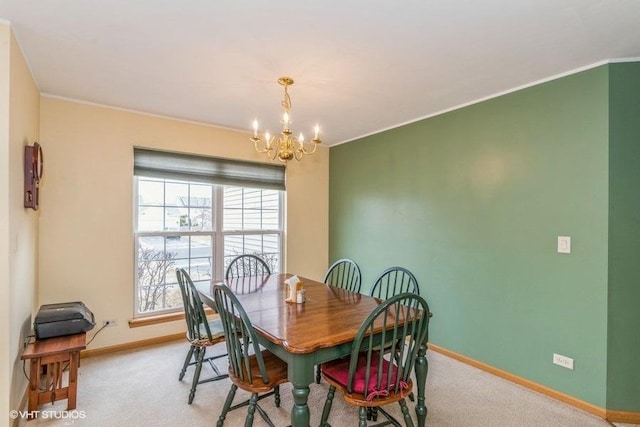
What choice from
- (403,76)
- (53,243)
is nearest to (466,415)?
(403,76)

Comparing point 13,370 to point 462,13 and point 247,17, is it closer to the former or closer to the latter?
point 247,17

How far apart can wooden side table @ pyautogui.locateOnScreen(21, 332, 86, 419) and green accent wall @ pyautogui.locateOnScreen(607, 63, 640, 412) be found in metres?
3.63

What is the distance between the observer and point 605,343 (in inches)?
88.7

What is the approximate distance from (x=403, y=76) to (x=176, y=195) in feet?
8.66

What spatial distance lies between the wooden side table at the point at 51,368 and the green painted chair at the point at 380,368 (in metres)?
1.75

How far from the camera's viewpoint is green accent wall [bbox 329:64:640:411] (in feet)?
7.36

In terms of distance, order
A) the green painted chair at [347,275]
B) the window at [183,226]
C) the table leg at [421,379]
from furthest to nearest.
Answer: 1. the window at [183,226]
2. the green painted chair at [347,275]
3. the table leg at [421,379]

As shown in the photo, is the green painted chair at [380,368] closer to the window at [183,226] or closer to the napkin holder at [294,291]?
the napkin holder at [294,291]

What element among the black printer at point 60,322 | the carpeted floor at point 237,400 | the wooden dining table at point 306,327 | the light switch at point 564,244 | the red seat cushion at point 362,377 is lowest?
the carpeted floor at point 237,400

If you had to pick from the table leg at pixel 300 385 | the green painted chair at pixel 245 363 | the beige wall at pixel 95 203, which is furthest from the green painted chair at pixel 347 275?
the beige wall at pixel 95 203

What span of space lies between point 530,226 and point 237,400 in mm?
2592

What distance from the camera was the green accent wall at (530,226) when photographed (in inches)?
88.3

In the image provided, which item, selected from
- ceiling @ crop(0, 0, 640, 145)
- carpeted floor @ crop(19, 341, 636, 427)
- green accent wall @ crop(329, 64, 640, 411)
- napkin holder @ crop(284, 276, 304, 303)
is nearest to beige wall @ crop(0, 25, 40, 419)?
ceiling @ crop(0, 0, 640, 145)

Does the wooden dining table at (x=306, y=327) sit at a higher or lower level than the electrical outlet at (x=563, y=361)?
higher
